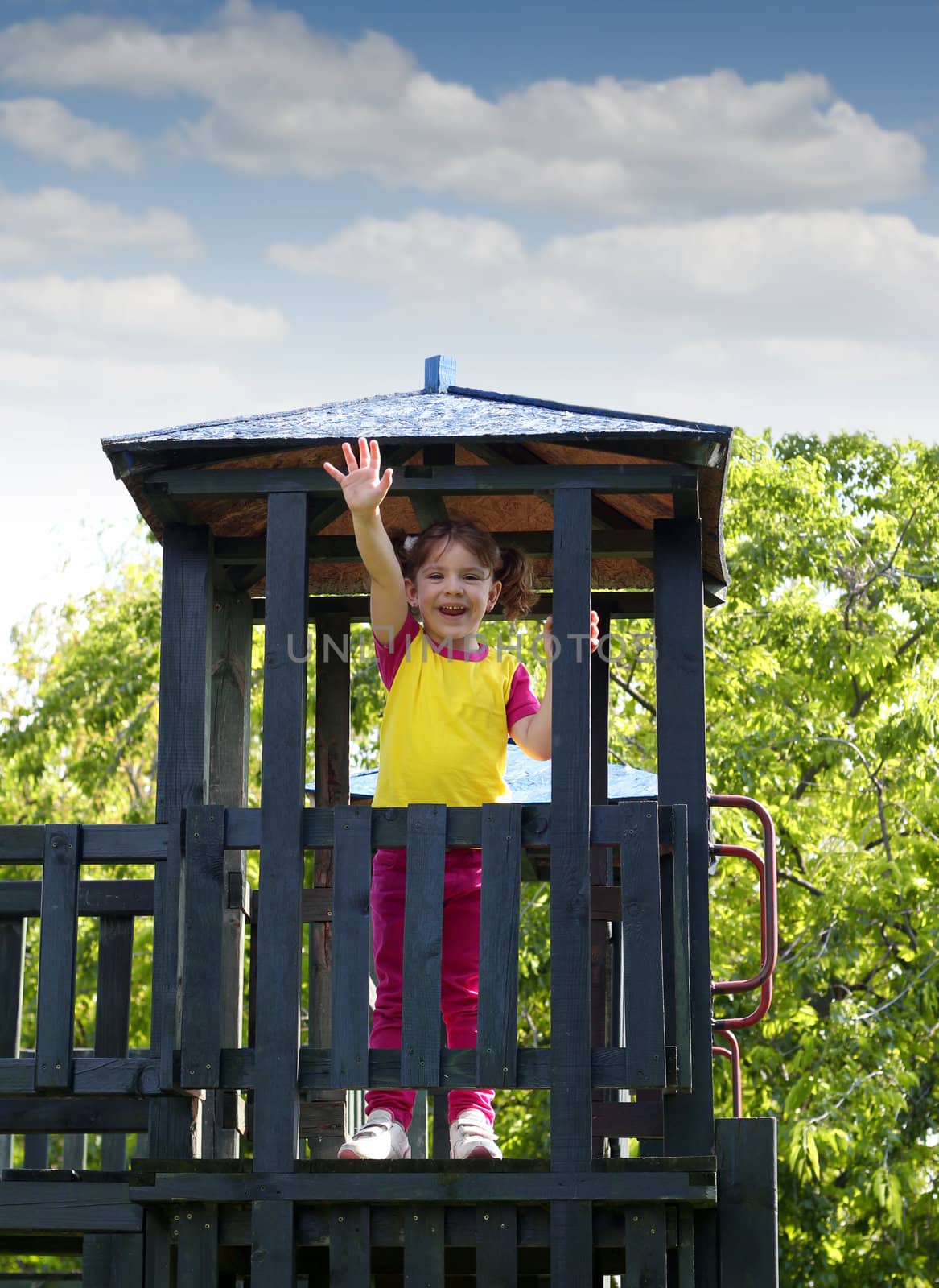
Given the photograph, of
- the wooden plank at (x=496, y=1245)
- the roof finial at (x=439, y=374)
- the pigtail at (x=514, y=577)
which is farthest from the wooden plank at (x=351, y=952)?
the roof finial at (x=439, y=374)

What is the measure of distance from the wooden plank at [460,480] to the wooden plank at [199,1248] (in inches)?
82.1

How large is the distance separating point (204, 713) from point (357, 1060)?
1247mm

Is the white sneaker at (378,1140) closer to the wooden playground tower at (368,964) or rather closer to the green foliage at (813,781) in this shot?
the wooden playground tower at (368,964)

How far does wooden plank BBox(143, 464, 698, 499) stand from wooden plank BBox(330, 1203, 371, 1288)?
6.27 ft

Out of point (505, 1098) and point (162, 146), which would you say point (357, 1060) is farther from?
point (162, 146)

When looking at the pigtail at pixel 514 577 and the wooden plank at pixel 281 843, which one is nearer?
the wooden plank at pixel 281 843

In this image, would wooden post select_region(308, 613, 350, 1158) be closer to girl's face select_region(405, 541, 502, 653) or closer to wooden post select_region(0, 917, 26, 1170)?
wooden post select_region(0, 917, 26, 1170)

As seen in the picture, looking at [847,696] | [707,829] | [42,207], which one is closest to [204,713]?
[707,829]

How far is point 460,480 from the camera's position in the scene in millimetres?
5254

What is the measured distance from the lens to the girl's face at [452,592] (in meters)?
5.52

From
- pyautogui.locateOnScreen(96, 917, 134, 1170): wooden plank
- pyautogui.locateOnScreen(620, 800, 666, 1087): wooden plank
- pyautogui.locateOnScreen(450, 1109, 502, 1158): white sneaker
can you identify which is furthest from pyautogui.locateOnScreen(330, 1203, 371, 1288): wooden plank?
pyautogui.locateOnScreen(96, 917, 134, 1170): wooden plank

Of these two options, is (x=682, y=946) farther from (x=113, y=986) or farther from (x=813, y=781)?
(x=813, y=781)

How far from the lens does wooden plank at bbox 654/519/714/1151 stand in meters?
5.09

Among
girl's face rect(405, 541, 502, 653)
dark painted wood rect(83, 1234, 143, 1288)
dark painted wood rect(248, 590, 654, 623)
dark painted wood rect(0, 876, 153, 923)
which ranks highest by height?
dark painted wood rect(248, 590, 654, 623)
